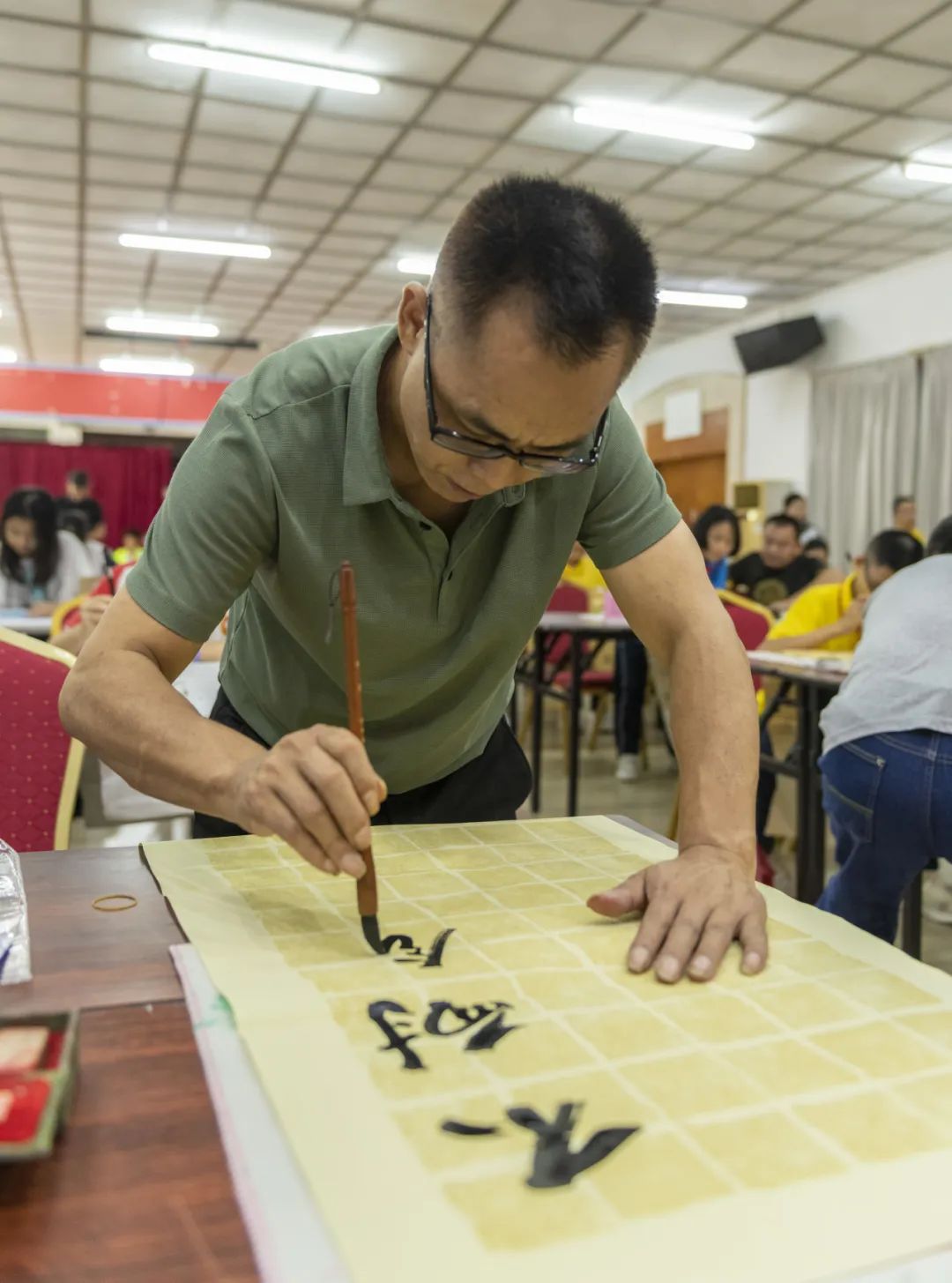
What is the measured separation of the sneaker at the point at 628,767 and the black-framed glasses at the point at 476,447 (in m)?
3.91

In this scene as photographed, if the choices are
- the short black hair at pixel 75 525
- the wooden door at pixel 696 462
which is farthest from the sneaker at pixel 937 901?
the wooden door at pixel 696 462

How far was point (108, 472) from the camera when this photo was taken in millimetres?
12992

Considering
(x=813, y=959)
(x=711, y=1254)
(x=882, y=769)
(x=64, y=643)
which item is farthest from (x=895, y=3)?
(x=711, y=1254)

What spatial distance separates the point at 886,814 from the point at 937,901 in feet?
4.36

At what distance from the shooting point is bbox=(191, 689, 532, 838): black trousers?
1302mm

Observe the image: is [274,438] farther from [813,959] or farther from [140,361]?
[140,361]

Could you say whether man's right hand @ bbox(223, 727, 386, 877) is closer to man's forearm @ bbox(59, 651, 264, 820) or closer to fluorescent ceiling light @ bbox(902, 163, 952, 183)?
man's forearm @ bbox(59, 651, 264, 820)

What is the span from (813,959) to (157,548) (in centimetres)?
69

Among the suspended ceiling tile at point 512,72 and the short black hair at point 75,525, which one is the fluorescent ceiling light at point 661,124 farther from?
the short black hair at point 75,525

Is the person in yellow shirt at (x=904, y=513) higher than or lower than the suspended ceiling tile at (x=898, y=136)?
lower

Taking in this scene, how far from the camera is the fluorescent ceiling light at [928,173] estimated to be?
17.9 ft

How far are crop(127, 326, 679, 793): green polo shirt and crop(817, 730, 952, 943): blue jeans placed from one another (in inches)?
37.8

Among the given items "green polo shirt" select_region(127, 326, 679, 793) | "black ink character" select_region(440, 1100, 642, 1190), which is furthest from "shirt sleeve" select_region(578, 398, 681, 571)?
"black ink character" select_region(440, 1100, 642, 1190)

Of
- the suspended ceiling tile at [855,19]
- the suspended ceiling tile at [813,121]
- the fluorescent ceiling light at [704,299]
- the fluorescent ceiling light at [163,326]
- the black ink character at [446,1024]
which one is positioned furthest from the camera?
the fluorescent ceiling light at [163,326]
